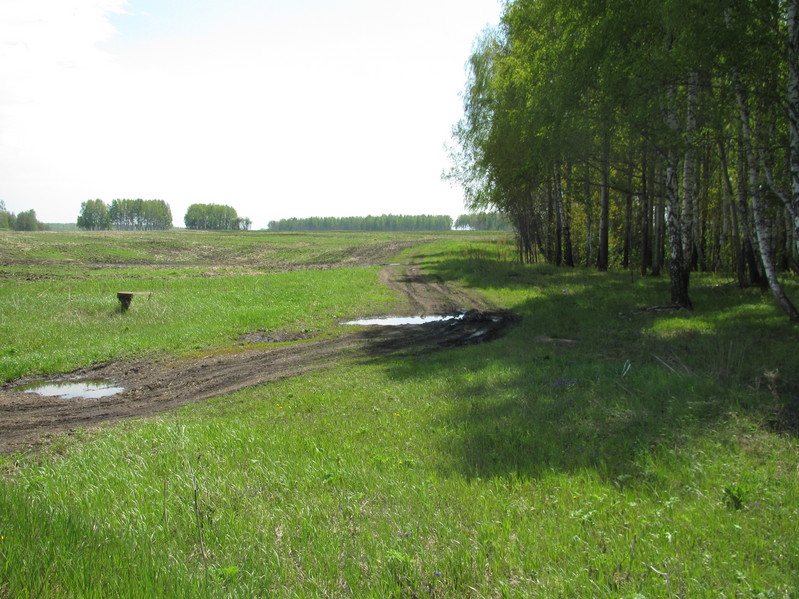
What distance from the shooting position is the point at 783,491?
16.0ft

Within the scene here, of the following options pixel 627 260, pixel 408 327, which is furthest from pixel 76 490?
pixel 627 260

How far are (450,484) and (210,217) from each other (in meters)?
194

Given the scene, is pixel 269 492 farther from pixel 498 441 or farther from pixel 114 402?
pixel 114 402

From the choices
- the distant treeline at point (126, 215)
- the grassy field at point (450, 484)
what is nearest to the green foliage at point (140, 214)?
the distant treeline at point (126, 215)

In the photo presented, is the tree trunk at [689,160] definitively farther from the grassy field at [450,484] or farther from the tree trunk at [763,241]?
the grassy field at [450,484]

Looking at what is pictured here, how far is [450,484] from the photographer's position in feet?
17.9

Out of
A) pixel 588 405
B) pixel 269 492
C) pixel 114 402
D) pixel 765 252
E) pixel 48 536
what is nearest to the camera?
pixel 48 536

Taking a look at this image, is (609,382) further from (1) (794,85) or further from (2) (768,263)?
(1) (794,85)

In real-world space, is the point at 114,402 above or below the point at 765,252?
below

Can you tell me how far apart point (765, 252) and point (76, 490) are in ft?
52.7

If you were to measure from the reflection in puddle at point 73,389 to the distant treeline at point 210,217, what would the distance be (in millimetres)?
177384

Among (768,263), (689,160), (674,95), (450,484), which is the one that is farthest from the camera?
(689,160)

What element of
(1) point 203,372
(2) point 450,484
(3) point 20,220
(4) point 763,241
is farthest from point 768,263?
(3) point 20,220

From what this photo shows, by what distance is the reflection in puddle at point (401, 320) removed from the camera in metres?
18.8
